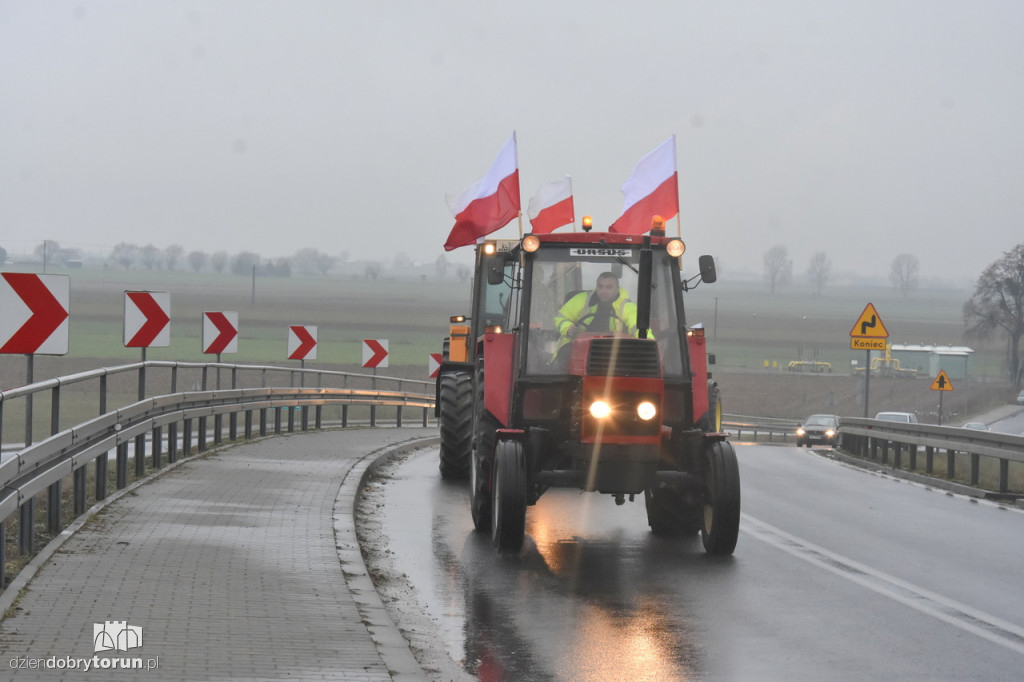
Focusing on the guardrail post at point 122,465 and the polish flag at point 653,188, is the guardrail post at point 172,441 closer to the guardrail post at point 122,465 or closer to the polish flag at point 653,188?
the guardrail post at point 122,465

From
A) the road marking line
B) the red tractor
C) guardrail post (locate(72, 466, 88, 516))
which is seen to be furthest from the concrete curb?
the road marking line

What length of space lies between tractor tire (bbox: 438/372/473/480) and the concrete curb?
2.43 m

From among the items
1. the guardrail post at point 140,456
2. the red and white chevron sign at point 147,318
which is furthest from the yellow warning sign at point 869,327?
the guardrail post at point 140,456

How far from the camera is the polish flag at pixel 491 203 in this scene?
2002 centimetres

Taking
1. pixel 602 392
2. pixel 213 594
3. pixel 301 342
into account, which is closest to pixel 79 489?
pixel 213 594

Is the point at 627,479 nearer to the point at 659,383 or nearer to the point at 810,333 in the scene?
the point at 659,383

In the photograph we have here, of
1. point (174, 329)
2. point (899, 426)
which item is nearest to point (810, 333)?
point (174, 329)

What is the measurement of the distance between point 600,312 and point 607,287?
0.23 meters

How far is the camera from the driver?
11453mm

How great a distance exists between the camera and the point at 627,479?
1061 cm

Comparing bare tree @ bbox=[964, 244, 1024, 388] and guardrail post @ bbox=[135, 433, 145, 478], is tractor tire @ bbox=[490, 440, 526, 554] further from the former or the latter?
bare tree @ bbox=[964, 244, 1024, 388]

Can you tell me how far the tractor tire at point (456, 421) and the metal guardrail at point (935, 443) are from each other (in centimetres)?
689

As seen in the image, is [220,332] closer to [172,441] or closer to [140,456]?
[172,441]

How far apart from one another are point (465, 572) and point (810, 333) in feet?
554
